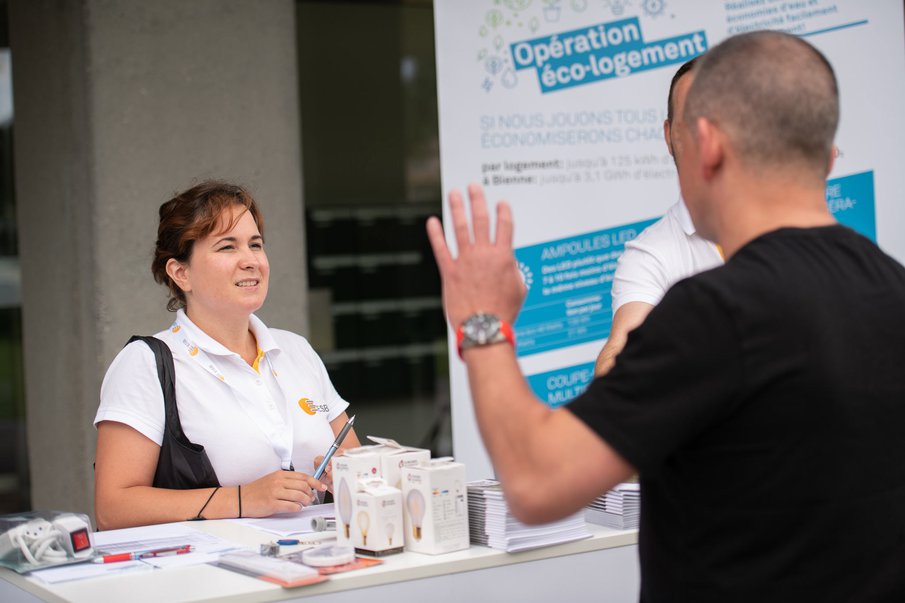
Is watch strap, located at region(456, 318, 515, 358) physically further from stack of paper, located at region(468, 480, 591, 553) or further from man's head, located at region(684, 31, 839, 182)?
stack of paper, located at region(468, 480, 591, 553)

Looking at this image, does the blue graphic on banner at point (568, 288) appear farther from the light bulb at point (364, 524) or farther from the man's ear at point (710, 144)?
the man's ear at point (710, 144)

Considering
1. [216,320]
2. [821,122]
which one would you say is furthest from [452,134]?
[821,122]

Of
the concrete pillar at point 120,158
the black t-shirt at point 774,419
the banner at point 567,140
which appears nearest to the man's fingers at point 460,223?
the black t-shirt at point 774,419

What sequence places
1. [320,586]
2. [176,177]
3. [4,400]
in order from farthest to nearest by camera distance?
[4,400]
[176,177]
[320,586]

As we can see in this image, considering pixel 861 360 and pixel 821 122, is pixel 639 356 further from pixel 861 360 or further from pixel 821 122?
pixel 821 122

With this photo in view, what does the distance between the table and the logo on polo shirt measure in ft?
2.07

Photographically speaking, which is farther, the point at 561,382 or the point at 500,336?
the point at 561,382

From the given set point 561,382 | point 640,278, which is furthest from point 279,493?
point 561,382

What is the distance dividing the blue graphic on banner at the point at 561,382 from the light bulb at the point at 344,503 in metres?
1.99

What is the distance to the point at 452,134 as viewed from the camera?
4176 mm

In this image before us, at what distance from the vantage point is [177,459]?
289 centimetres

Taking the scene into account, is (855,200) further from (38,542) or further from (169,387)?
(38,542)

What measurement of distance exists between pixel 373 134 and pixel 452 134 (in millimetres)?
6792

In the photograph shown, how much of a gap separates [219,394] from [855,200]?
9.46 ft
